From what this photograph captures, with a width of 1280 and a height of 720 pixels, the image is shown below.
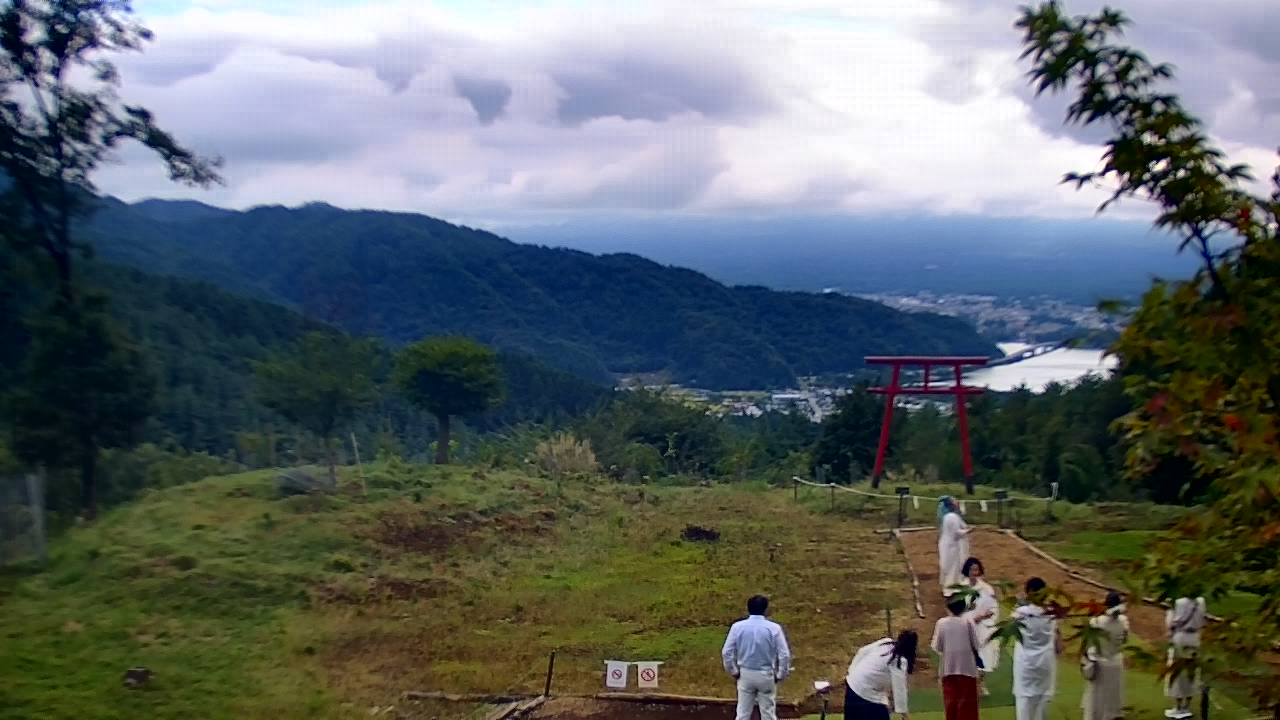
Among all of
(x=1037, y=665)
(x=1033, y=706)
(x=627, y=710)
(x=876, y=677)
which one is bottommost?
(x=627, y=710)

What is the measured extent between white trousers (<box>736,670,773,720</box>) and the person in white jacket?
2.50 ft

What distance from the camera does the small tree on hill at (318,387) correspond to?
1784 centimetres

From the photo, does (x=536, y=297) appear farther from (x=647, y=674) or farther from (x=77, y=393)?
(x=647, y=674)

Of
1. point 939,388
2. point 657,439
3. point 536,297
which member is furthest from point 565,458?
point 536,297

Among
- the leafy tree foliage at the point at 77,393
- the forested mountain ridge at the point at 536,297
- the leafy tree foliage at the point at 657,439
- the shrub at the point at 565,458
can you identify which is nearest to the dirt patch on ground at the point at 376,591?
the leafy tree foliage at the point at 77,393

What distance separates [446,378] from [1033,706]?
16124 mm

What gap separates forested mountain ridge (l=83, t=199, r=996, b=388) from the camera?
6631 centimetres

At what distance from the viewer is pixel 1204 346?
2.99 meters

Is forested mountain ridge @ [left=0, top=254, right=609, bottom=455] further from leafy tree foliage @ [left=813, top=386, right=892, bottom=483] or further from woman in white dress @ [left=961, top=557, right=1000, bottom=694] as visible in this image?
woman in white dress @ [left=961, top=557, right=1000, bottom=694]

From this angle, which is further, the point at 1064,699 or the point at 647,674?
the point at 647,674

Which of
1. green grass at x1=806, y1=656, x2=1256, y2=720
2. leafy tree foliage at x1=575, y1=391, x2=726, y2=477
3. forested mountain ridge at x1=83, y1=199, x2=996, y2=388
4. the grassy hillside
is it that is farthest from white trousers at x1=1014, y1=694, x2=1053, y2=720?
forested mountain ridge at x1=83, y1=199, x2=996, y2=388

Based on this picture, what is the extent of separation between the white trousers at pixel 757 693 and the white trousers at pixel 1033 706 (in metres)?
1.77

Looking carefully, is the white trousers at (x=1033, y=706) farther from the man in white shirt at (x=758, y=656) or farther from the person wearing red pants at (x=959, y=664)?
the man in white shirt at (x=758, y=656)

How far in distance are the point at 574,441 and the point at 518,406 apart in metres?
17.7
